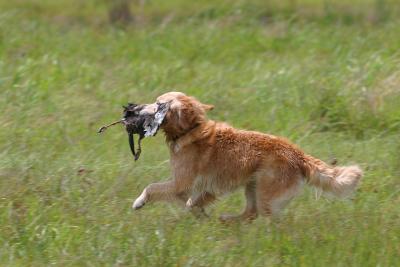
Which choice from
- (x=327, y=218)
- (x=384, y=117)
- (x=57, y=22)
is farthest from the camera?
(x=57, y=22)

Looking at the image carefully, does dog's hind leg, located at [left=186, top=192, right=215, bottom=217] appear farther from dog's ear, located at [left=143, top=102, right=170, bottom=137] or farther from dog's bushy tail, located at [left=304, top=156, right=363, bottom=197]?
dog's bushy tail, located at [left=304, top=156, right=363, bottom=197]

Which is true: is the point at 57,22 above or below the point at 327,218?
above

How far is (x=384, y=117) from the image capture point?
9766 millimetres

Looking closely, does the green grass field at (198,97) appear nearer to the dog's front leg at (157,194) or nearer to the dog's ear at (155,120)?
the dog's front leg at (157,194)

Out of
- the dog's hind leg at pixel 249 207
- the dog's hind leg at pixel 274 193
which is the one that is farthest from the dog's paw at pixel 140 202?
the dog's hind leg at pixel 274 193

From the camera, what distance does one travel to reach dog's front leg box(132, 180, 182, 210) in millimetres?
7309

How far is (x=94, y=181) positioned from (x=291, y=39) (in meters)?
5.53

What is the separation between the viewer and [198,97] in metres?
10.5

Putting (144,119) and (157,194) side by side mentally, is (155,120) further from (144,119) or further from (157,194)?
(157,194)

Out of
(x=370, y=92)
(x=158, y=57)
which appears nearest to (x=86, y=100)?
(x=158, y=57)

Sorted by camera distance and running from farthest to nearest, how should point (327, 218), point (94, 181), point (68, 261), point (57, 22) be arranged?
point (57, 22) → point (94, 181) → point (327, 218) → point (68, 261)

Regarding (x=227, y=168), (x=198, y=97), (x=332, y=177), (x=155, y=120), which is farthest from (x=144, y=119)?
(x=198, y=97)

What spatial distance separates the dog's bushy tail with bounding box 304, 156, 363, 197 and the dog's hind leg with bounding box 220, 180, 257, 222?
0.43 metres

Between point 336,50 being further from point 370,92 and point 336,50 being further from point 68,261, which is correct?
point 68,261
